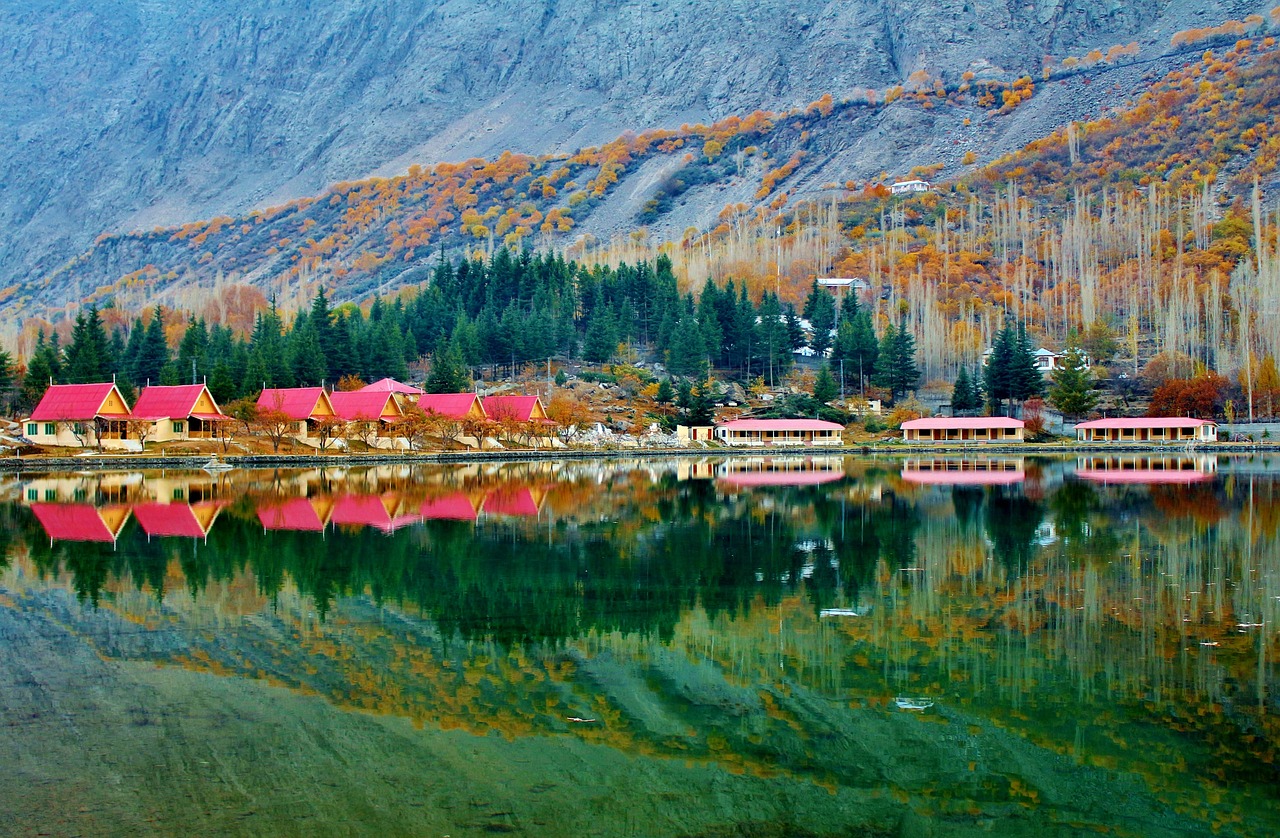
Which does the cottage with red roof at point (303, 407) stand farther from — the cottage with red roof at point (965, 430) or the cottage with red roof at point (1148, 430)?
the cottage with red roof at point (1148, 430)

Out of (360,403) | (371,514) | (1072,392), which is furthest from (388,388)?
(1072,392)

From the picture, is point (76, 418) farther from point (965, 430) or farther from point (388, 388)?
point (965, 430)

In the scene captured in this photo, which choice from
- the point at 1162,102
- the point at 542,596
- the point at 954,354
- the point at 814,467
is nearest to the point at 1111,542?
the point at 542,596

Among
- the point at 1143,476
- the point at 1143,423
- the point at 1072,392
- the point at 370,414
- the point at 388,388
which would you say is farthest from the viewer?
the point at 1072,392

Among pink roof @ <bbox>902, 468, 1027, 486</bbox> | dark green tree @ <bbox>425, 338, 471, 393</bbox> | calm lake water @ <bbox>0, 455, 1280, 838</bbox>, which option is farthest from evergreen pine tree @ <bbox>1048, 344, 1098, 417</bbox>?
calm lake water @ <bbox>0, 455, 1280, 838</bbox>

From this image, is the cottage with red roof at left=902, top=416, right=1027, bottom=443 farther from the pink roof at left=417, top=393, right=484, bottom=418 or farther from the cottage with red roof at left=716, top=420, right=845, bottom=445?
the pink roof at left=417, top=393, right=484, bottom=418

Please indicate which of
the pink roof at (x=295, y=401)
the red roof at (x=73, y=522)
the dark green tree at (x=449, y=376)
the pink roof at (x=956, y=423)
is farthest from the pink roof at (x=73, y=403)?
the pink roof at (x=956, y=423)

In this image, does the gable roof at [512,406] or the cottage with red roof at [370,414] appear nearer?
the cottage with red roof at [370,414]
